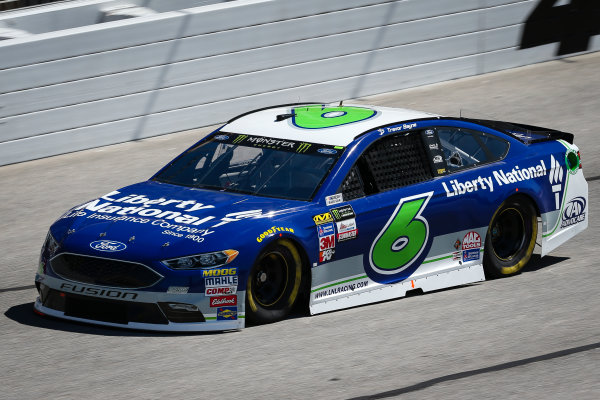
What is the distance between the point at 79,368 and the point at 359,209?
234cm

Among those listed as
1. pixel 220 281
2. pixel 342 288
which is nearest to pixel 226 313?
pixel 220 281

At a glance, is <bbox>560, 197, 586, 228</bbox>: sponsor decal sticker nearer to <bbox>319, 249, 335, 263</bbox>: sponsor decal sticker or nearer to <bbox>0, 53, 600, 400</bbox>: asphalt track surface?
<bbox>0, 53, 600, 400</bbox>: asphalt track surface

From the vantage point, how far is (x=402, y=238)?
321 inches

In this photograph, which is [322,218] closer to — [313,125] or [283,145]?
[283,145]

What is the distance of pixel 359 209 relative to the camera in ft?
25.8

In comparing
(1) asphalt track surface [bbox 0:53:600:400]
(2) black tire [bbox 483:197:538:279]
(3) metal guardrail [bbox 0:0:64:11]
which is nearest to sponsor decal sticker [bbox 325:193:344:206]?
(1) asphalt track surface [bbox 0:53:600:400]

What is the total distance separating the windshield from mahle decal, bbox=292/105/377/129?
0.33m

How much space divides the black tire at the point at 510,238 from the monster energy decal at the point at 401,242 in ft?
2.65

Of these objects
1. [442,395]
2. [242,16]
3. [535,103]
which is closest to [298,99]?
[242,16]

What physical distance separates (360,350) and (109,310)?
1643 mm

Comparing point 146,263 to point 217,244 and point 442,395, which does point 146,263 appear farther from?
point 442,395

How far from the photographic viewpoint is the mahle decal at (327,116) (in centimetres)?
855

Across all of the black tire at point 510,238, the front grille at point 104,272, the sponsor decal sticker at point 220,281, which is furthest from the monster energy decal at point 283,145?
the front grille at point 104,272

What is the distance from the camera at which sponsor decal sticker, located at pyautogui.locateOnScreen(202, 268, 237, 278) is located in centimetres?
707
